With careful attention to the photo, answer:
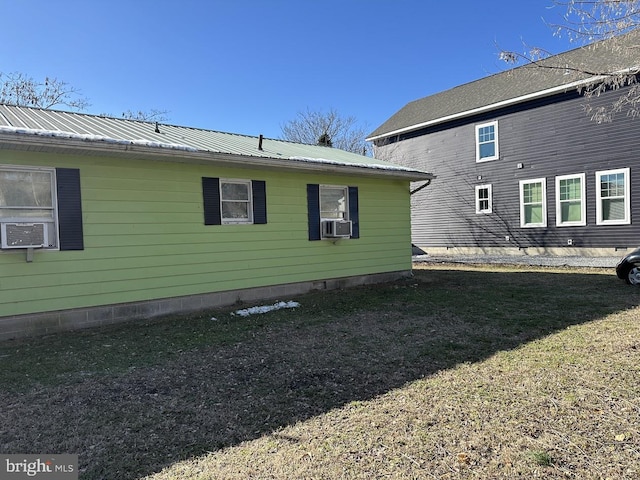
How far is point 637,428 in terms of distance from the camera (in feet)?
8.84

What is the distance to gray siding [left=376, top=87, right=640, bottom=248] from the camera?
1290 cm

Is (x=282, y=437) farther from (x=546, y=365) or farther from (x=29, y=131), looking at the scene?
(x=29, y=131)

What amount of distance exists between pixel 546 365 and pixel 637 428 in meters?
1.28

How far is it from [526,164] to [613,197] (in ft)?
9.86

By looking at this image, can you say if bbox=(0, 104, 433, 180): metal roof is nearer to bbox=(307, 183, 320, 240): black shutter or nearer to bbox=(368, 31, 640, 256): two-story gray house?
bbox=(307, 183, 320, 240): black shutter

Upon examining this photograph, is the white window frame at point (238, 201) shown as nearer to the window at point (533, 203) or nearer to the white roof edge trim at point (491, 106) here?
the white roof edge trim at point (491, 106)

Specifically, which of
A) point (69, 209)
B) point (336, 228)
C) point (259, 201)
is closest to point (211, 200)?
point (259, 201)

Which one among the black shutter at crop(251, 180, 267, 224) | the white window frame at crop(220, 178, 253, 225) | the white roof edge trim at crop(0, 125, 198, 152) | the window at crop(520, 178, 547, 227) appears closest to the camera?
the white roof edge trim at crop(0, 125, 198, 152)

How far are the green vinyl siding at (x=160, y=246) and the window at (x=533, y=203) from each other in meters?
8.65

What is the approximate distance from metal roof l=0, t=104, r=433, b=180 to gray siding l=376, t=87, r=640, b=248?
762 centimetres

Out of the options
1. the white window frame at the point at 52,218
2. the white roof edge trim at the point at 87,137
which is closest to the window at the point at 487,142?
the white roof edge trim at the point at 87,137

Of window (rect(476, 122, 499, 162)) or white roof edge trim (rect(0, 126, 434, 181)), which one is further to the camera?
window (rect(476, 122, 499, 162))

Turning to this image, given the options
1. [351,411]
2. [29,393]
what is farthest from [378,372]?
[29,393]

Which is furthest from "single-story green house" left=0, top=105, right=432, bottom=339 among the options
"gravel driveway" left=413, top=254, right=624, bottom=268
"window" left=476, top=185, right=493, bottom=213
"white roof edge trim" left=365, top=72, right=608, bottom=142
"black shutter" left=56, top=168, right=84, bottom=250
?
"window" left=476, top=185, right=493, bottom=213
